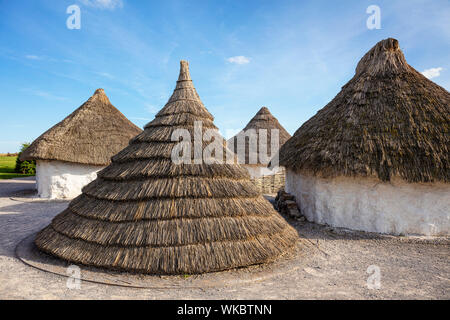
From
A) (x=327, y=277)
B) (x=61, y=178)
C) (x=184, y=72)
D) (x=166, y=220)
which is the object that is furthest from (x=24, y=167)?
(x=327, y=277)

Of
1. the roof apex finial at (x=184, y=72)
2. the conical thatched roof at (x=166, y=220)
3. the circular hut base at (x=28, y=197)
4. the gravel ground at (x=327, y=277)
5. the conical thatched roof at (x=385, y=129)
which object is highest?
the roof apex finial at (x=184, y=72)

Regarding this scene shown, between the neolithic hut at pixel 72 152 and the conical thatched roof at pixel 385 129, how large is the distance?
32.0ft

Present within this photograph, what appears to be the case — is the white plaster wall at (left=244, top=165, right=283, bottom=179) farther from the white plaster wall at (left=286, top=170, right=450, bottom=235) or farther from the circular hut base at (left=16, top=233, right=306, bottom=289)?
the circular hut base at (left=16, top=233, right=306, bottom=289)

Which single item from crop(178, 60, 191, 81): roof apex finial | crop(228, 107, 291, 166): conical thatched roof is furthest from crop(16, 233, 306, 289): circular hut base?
crop(228, 107, 291, 166): conical thatched roof

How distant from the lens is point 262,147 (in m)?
18.0

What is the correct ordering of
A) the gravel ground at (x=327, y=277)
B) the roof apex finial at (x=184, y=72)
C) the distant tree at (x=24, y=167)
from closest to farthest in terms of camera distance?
the gravel ground at (x=327, y=277) < the roof apex finial at (x=184, y=72) < the distant tree at (x=24, y=167)

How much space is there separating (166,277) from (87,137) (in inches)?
452

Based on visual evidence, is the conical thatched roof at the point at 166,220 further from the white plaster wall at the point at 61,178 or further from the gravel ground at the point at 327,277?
the white plaster wall at the point at 61,178

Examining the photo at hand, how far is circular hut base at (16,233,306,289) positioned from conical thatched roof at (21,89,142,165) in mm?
8604

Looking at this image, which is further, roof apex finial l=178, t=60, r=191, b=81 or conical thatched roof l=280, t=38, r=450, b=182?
conical thatched roof l=280, t=38, r=450, b=182

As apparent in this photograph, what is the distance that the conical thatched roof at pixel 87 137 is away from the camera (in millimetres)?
12727

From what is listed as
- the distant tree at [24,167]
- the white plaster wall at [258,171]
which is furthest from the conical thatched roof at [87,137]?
the distant tree at [24,167]

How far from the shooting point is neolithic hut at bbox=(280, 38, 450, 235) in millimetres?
7000

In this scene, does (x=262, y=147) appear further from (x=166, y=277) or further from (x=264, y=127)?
(x=166, y=277)
